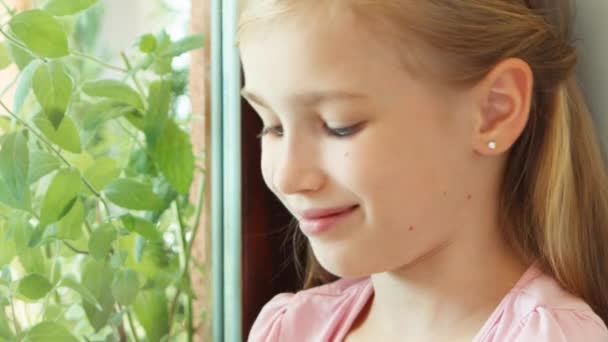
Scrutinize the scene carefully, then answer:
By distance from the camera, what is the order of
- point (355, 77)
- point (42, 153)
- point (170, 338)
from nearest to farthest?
point (355, 77), point (42, 153), point (170, 338)

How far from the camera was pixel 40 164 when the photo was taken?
0.96 m

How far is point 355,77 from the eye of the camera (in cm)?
86

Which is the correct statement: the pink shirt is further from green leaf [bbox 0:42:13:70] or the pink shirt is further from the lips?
green leaf [bbox 0:42:13:70]

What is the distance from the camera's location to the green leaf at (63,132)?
37.4 inches

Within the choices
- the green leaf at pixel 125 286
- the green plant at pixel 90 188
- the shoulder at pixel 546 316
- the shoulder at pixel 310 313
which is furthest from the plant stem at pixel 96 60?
the shoulder at pixel 546 316

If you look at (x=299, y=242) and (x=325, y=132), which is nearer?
(x=325, y=132)

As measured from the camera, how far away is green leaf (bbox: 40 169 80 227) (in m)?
0.97

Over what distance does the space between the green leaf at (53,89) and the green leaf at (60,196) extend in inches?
2.2

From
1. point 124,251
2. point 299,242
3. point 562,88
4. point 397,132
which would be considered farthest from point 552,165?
point 124,251

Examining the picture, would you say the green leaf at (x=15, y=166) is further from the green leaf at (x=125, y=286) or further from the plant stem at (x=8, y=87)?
the green leaf at (x=125, y=286)

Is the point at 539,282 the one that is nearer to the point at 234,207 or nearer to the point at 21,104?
the point at 234,207

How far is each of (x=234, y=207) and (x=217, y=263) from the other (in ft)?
0.24

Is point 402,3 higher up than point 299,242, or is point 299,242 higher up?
point 402,3

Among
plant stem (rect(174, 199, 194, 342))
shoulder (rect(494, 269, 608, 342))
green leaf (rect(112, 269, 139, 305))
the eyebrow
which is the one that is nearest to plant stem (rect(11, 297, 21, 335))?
green leaf (rect(112, 269, 139, 305))
